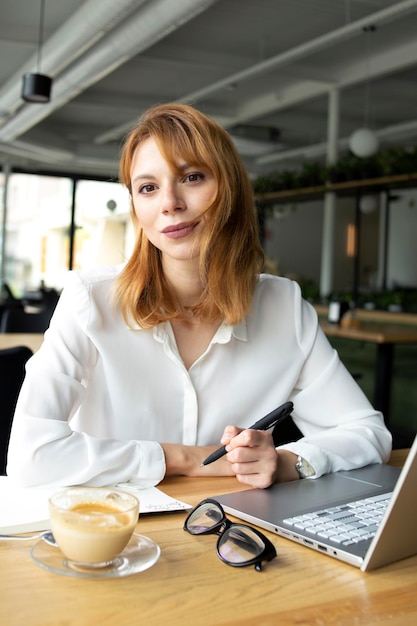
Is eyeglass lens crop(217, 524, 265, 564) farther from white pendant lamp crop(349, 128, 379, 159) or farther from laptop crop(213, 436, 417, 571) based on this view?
white pendant lamp crop(349, 128, 379, 159)

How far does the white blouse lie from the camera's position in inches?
53.5

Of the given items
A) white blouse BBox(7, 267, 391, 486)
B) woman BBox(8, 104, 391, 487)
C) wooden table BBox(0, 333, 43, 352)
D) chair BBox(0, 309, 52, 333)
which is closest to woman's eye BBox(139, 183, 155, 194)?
woman BBox(8, 104, 391, 487)

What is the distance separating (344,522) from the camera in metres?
1.06

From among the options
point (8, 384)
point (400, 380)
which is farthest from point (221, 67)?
point (8, 384)

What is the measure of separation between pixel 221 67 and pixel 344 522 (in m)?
7.96

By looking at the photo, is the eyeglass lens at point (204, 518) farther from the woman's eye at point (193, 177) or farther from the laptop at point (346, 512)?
the woman's eye at point (193, 177)

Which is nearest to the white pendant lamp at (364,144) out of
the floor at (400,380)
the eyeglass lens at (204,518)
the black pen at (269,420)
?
the floor at (400,380)

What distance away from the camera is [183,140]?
1.60m

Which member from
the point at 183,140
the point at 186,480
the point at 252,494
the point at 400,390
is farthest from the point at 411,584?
the point at 400,390

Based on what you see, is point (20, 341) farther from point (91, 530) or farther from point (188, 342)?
point (91, 530)

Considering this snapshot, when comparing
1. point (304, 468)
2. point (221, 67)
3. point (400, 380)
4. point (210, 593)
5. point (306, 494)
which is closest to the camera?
point (210, 593)

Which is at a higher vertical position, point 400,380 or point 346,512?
point 346,512

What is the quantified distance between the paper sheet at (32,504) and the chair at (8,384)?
2.71 feet

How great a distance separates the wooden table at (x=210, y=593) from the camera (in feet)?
2.54
